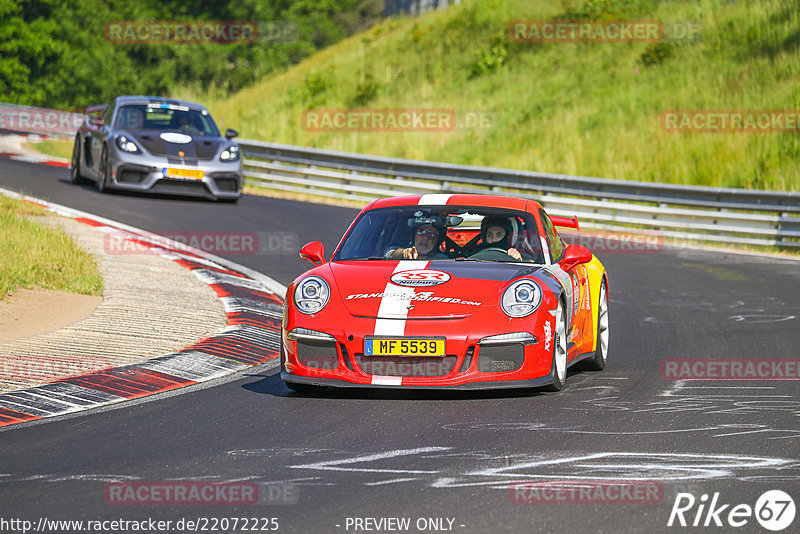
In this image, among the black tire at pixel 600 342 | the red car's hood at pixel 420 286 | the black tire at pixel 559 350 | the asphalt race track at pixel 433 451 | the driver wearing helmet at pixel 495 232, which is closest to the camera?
the asphalt race track at pixel 433 451

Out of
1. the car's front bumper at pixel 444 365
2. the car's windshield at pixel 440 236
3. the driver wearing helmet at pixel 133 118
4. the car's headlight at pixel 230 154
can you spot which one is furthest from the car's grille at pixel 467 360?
the driver wearing helmet at pixel 133 118

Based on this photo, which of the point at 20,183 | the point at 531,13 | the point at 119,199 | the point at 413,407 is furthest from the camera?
the point at 531,13

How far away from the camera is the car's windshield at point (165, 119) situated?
787 inches

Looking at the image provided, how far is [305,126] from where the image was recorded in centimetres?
3375

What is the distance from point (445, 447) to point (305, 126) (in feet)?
92.1

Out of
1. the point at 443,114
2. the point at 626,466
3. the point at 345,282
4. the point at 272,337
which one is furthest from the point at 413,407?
the point at 443,114

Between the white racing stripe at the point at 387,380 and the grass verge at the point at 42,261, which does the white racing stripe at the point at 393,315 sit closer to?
the white racing stripe at the point at 387,380

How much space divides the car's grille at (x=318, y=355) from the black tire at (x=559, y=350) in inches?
53.9

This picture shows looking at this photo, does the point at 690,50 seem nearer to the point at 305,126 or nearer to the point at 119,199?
the point at 305,126

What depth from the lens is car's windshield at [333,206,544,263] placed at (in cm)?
859

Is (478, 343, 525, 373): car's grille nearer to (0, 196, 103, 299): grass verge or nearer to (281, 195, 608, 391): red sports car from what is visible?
(281, 195, 608, 391): red sports car

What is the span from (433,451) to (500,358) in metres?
1.44

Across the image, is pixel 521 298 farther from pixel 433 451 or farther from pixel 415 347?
pixel 433 451

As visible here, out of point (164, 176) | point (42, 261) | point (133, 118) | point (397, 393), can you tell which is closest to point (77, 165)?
point (133, 118)
